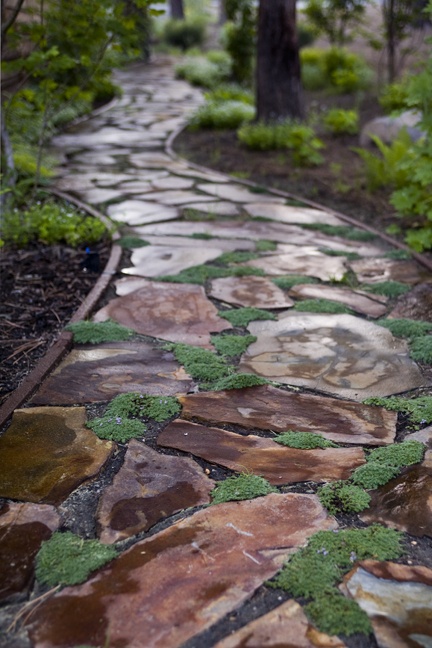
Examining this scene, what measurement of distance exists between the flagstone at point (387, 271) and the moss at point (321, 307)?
0.58 metres

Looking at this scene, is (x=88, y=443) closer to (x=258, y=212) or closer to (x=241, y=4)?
(x=258, y=212)

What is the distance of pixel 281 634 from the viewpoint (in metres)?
1.54

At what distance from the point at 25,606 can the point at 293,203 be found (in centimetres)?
508

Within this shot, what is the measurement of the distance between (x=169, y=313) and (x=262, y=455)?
1467 millimetres

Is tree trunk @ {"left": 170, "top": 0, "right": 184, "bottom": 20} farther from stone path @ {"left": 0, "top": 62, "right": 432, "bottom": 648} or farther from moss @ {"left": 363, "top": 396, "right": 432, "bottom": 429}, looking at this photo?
moss @ {"left": 363, "top": 396, "right": 432, "bottom": 429}

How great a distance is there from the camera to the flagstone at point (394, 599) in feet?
5.03

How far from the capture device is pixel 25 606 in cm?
163

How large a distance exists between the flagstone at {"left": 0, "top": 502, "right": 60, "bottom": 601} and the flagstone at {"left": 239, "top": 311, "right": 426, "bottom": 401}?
126 centimetres

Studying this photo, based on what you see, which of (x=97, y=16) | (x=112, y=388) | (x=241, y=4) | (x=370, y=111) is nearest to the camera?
(x=112, y=388)

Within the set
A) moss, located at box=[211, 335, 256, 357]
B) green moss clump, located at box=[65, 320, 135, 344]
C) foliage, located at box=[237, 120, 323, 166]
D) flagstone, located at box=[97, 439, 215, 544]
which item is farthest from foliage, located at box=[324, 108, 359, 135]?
flagstone, located at box=[97, 439, 215, 544]

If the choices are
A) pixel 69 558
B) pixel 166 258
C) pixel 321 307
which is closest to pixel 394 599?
pixel 69 558

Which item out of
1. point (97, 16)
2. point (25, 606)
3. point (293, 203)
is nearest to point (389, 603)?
point (25, 606)

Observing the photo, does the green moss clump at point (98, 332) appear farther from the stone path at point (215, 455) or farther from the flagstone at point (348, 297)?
the flagstone at point (348, 297)

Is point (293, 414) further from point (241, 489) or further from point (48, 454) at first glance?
point (48, 454)
